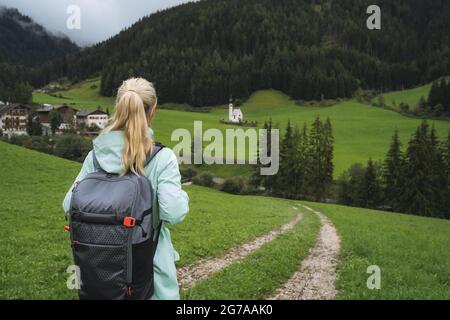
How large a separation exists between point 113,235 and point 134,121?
143cm

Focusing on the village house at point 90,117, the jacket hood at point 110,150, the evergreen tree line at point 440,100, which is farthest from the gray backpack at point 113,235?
the evergreen tree line at point 440,100

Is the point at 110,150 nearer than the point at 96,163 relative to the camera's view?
Yes

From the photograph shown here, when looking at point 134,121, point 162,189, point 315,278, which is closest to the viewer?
point 162,189

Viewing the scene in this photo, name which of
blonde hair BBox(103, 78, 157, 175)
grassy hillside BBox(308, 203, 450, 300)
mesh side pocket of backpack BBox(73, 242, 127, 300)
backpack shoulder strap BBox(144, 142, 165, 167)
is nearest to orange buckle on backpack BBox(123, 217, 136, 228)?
mesh side pocket of backpack BBox(73, 242, 127, 300)

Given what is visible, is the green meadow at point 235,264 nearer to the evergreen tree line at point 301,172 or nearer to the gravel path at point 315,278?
the gravel path at point 315,278

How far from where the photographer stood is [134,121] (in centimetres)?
532

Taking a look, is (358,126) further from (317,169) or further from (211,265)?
(211,265)

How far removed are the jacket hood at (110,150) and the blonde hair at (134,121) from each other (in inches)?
3.0

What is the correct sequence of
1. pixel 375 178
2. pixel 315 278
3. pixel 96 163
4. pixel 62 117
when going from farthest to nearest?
pixel 62 117
pixel 375 178
pixel 315 278
pixel 96 163

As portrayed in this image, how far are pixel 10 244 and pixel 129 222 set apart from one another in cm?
1226

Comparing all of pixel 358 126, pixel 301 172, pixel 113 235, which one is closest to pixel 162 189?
pixel 113 235

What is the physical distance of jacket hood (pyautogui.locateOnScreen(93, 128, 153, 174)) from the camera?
5.29 metres

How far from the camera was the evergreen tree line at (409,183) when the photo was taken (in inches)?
2891

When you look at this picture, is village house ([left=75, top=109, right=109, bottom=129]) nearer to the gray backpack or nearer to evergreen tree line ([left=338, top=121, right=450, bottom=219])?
evergreen tree line ([left=338, top=121, right=450, bottom=219])
